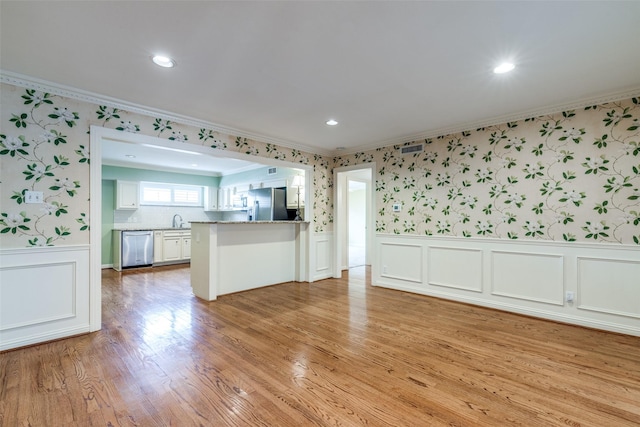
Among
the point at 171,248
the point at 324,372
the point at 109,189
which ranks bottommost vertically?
the point at 324,372

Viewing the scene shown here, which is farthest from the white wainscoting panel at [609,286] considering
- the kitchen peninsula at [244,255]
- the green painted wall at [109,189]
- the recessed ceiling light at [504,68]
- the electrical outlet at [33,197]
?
the green painted wall at [109,189]

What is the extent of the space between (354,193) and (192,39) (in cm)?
1070

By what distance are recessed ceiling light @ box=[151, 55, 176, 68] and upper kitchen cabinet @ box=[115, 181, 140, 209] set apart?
5450mm

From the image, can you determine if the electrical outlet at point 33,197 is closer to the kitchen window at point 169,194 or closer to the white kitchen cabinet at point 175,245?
the white kitchen cabinet at point 175,245

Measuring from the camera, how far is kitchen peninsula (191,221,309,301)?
A: 4281mm

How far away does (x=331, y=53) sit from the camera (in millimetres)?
2285

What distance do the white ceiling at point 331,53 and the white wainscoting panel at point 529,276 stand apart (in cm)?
177

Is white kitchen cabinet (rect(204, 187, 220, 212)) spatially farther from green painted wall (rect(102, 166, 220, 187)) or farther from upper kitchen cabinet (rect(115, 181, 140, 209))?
upper kitchen cabinet (rect(115, 181, 140, 209))

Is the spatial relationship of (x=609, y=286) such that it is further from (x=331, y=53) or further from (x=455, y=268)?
(x=331, y=53)

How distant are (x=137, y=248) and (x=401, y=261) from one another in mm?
5741

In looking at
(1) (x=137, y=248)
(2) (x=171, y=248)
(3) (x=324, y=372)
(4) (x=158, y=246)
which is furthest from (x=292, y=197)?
(3) (x=324, y=372)

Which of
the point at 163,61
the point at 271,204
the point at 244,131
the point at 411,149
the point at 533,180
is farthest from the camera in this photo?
the point at 271,204

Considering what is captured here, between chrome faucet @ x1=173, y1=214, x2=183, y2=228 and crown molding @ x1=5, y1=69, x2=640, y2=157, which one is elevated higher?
crown molding @ x1=5, y1=69, x2=640, y2=157

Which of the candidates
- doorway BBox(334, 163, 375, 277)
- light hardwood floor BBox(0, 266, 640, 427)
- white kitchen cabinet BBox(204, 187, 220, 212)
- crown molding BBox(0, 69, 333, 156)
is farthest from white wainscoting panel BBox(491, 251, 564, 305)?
white kitchen cabinet BBox(204, 187, 220, 212)
